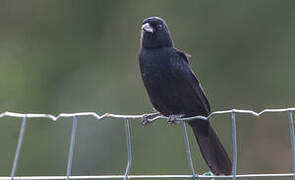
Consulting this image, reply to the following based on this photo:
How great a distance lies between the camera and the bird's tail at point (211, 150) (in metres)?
4.36

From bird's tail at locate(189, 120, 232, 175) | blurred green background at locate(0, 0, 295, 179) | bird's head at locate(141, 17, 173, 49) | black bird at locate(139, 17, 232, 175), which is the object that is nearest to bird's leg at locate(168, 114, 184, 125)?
black bird at locate(139, 17, 232, 175)

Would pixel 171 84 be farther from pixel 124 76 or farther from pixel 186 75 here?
pixel 124 76

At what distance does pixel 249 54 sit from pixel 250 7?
27.5 inches

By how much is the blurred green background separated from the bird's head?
4061mm

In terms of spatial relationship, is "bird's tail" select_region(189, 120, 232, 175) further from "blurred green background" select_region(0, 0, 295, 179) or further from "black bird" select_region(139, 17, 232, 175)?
"blurred green background" select_region(0, 0, 295, 179)

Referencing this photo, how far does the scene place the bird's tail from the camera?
436 centimetres

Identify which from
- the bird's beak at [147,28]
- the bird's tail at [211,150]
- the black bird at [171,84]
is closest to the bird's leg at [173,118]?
the black bird at [171,84]

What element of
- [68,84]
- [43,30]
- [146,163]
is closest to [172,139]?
[146,163]

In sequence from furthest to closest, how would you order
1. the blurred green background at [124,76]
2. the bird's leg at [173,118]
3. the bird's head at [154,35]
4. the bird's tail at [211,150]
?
the blurred green background at [124,76] → the bird's head at [154,35] → the bird's leg at [173,118] → the bird's tail at [211,150]

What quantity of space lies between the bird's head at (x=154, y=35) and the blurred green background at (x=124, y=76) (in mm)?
4061

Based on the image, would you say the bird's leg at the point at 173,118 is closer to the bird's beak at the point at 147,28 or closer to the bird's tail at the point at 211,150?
the bird's tail at the point at 211,150

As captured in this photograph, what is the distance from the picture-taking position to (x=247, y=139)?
1048 centimetres

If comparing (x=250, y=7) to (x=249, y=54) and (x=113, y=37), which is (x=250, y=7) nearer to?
(x=249, y=54)

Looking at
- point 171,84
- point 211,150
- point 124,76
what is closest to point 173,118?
point 171,84
